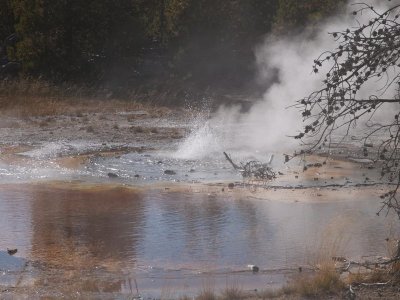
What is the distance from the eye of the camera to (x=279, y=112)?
54.4ft

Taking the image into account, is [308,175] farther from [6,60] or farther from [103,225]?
[6,60]

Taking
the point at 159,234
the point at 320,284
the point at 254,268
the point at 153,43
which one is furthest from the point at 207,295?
the point at 153,43

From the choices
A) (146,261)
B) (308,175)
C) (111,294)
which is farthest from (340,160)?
(111,294)

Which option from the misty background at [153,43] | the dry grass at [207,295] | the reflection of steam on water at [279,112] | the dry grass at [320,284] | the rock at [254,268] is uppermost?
the misty background at [153,43]

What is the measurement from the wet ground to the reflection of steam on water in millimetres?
645

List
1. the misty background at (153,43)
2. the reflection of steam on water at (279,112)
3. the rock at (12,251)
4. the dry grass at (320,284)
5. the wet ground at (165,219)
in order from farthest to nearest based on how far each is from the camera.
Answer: the misty background at (153,43) → the reflection of steam on water at (279,112) → the rock at (12,251) → the wet ground at (165,219) → the dry grass at (320,284)

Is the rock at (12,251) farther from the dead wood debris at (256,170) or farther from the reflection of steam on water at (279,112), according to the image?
the reflection of steam on water at (279,112)

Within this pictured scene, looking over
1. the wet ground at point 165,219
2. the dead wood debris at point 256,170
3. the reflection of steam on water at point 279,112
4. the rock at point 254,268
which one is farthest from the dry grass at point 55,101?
the rock at point 254,268

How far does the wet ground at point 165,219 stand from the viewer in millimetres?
7043

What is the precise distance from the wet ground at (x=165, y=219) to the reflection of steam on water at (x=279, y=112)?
2.12 ft

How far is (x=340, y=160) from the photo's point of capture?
12.9 meters

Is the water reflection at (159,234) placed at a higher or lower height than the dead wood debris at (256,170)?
lower

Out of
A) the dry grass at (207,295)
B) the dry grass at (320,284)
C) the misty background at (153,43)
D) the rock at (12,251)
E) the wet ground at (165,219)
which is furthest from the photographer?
the misty background at (153,43)

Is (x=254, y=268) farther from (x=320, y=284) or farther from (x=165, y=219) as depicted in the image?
(x=165, y=219)
